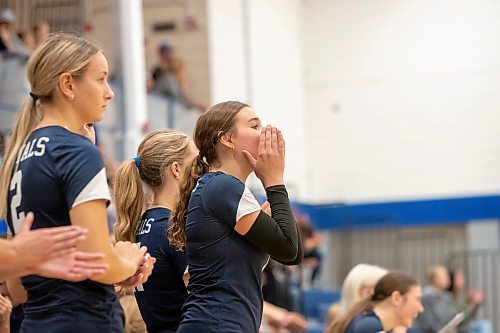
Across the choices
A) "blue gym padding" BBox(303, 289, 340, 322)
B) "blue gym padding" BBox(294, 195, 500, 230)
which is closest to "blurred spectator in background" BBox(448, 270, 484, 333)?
"blue gym padding" BBox(294, 195, 500, 230)

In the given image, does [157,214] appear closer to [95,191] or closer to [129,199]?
[129,199]

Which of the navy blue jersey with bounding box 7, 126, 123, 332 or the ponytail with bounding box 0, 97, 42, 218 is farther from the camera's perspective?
the ponytail with bounding box 0, 97, 42, 218

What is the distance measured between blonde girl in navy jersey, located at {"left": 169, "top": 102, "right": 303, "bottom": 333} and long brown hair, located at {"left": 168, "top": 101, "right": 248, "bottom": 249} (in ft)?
0.25

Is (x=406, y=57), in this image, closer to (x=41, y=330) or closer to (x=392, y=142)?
(x=392, y=142)

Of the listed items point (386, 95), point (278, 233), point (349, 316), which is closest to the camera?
point (278, 233)

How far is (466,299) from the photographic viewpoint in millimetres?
15883

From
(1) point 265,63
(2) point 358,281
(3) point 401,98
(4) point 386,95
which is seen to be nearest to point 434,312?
(1) point 265,63

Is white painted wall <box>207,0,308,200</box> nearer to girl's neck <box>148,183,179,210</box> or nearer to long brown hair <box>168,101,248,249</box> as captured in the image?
girl's neck <box>148,183,179,210</box>

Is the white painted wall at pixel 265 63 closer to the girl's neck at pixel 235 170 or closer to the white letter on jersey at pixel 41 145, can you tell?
the girl's neck at pixel 235 170

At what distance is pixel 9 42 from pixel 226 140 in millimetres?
7159

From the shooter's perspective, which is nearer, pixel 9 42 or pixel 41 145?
pixel 41 145

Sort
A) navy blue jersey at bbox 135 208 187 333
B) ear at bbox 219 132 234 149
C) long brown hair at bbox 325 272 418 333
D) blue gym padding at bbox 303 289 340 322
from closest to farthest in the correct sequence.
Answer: ear at bbox 219 132 234 149, navy blue jersey at bbox 135 208 187 333, long brown hair at bbox 325 272 418 333, blue gym padding at bbox 303 289 340 322

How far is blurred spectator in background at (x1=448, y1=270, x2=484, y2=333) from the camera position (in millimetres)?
13703

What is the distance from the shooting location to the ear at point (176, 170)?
12.9 ft
